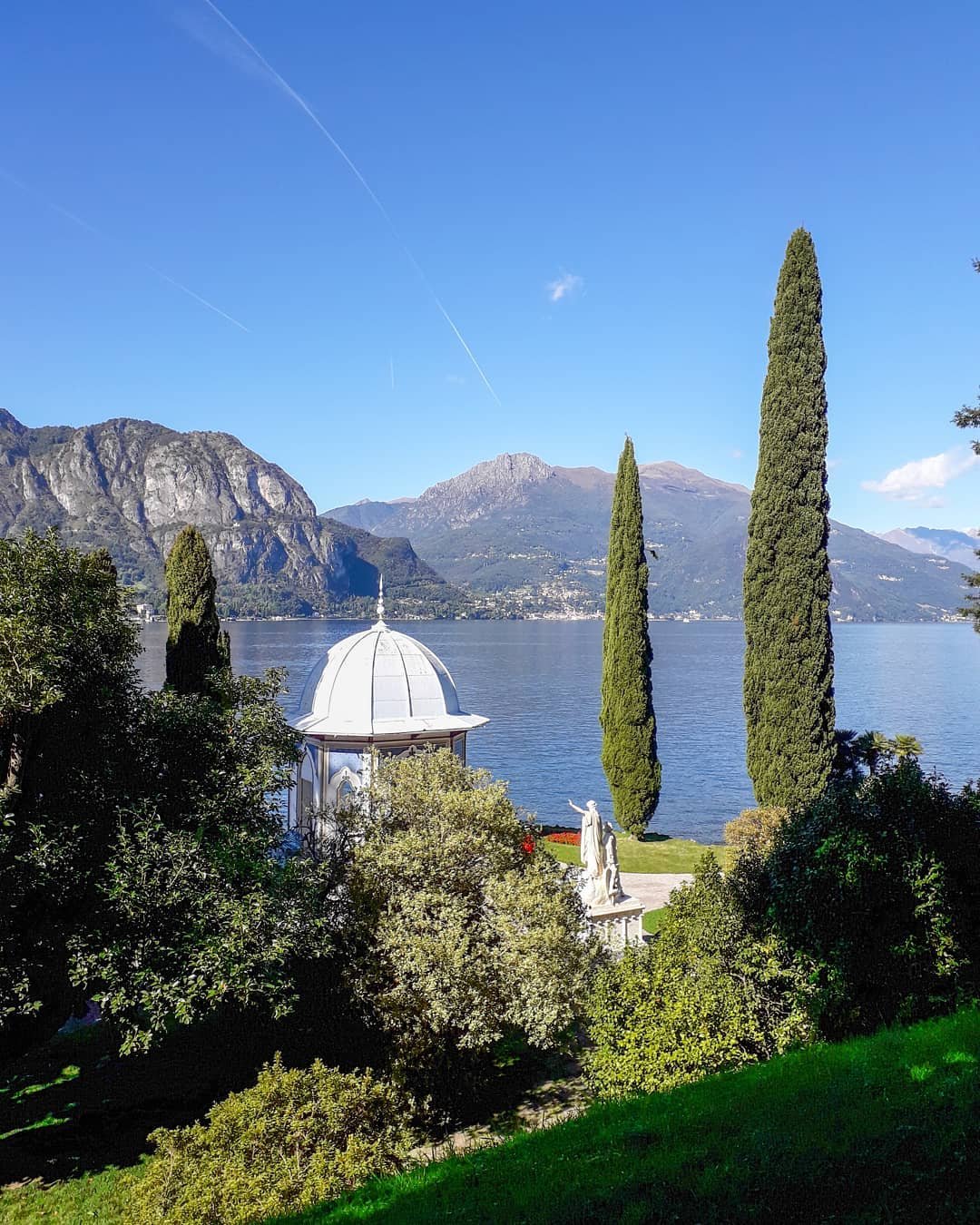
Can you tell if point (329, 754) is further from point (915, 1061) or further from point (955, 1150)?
point (955, 1150)

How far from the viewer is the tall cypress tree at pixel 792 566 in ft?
83.8

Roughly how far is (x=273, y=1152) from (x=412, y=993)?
278 centimetres

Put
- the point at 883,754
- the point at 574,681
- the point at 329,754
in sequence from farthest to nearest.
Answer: the point at 574,681
the point at 883,754
the point at 329,754

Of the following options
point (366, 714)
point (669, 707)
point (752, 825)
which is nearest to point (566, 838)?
point (752, 825)

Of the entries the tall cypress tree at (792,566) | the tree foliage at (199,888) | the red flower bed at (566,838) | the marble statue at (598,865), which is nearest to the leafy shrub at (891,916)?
the tree foliage at (199,888)

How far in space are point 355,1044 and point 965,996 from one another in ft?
24.4

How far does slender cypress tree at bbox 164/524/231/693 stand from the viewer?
19.5 m

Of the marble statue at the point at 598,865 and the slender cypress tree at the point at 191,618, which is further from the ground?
the slender cypress tree at the point at 191,618

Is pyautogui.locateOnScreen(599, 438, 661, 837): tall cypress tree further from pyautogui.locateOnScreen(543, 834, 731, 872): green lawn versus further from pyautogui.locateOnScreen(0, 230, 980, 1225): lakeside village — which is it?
pyautogui.locateOnScreen(0, 230, 980, 1225): lakeside village

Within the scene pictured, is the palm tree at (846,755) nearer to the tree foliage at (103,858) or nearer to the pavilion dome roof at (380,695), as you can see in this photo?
the pavilion dome roof at (380,695)

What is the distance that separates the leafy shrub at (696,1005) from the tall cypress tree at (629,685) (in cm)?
1807

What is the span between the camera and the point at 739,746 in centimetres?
5944

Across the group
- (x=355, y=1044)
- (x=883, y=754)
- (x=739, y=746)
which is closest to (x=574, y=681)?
(x=739, y=746)

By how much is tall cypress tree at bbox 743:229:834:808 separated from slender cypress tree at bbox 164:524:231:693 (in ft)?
50.2
